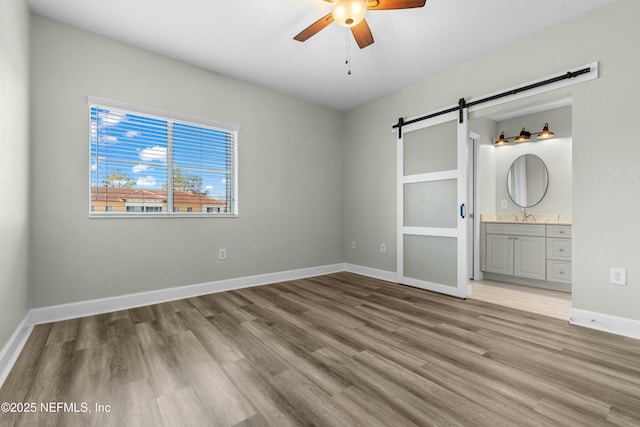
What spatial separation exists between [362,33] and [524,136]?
347 centimetres

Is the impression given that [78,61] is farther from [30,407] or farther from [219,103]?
[30,407]

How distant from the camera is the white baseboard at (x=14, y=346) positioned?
1782mm

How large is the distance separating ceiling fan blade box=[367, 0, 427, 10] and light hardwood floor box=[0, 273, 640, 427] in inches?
94.7

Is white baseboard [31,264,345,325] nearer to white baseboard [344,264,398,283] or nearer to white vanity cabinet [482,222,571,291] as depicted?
white baseboard [344,264,398,283]

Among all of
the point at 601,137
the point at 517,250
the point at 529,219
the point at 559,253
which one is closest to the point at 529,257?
the point at 517,250

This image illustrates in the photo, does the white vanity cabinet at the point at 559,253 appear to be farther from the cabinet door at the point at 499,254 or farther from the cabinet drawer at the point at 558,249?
the cabinet door at the point at 499,254

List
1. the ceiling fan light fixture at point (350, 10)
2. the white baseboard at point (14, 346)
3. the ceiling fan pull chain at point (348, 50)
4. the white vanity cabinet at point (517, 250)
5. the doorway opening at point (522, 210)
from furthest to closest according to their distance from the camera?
1. the white vanity cabinet at point (517, 250)
2. the doorway opening at point (522, 210)
3. the ceiling fan pull chain at point (348, 50)
4. the ceiling fan light fixture at point (350, 10)
5. the white baseboard at point (14, 346)

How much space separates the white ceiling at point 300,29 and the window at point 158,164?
2.39 feet

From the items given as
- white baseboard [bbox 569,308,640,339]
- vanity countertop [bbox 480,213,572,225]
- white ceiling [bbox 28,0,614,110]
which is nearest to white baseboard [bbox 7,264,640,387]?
white baseboard [bbox 569,308,640,339]

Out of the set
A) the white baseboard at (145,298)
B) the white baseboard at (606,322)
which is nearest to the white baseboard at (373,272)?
the white baseboard at (145,298)

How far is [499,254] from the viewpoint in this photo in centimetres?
436

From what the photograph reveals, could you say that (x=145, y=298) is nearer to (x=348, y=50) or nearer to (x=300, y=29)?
(x=300, y=29)

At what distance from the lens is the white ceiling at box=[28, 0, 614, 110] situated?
250 centimetres

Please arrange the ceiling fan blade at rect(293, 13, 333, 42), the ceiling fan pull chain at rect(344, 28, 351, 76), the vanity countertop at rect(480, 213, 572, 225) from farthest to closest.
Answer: the vanity countertop at rect(480, 213, 572, 225) → the ceiling fan pull chain at rect(344, 28, 351, 76) → the ceiling fan blade at rect(293, 13, 333, 42)
